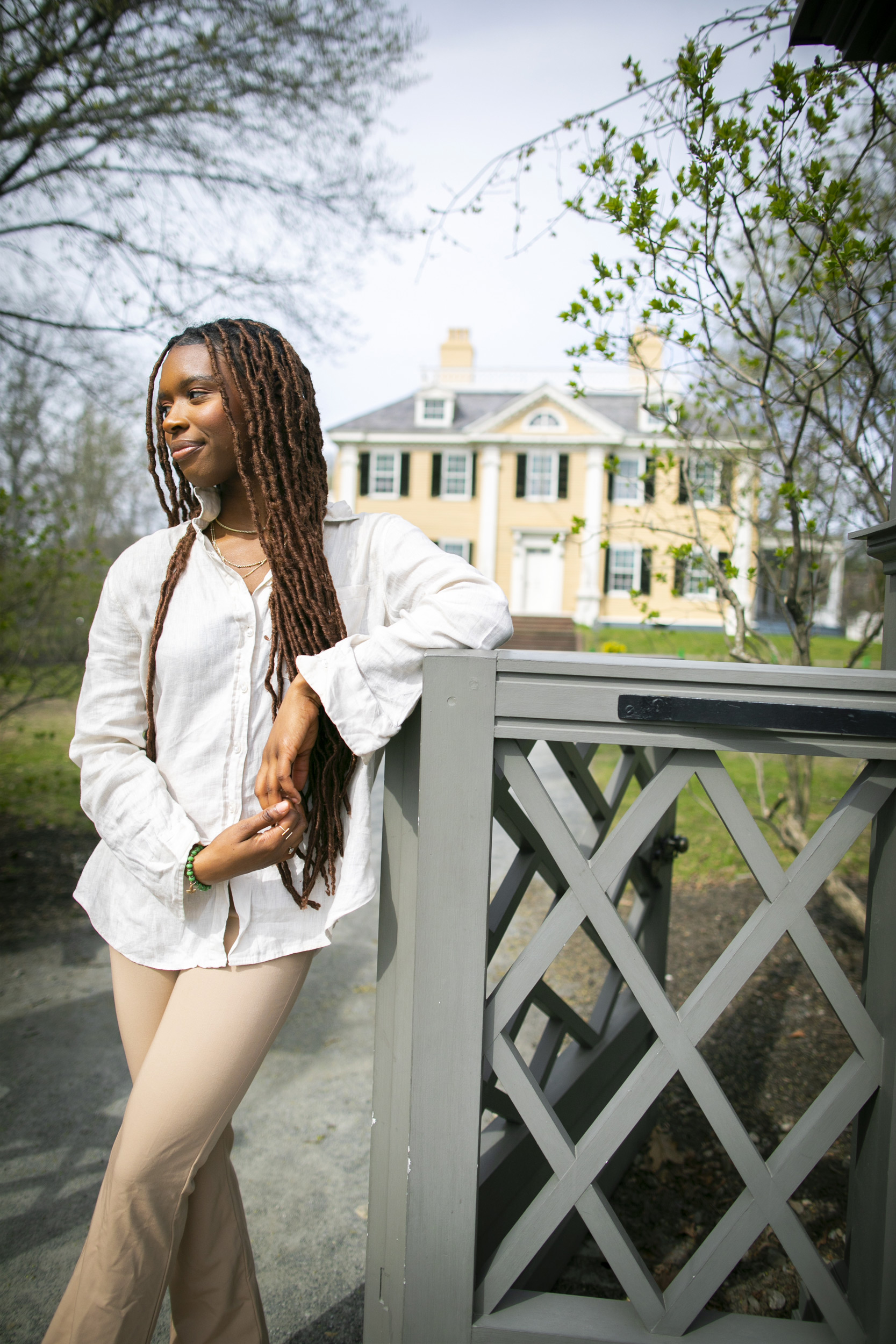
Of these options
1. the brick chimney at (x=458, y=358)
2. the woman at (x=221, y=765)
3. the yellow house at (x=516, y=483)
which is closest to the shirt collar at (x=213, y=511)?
the woman at (x=221, y=765)

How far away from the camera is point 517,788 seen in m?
1.39

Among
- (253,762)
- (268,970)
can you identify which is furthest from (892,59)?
(268,970)

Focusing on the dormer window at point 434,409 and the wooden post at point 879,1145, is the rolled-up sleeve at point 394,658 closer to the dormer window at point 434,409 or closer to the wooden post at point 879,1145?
the wooden post at point 879,1145

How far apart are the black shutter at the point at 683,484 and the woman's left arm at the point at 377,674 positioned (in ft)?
8.43

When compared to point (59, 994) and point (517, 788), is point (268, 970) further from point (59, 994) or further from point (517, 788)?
point (59, 994)

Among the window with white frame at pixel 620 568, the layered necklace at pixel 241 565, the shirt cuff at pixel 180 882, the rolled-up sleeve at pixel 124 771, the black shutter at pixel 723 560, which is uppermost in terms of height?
the window with white frame at pixel 620 568

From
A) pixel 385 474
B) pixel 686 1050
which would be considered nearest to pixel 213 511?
pixel 686 1050

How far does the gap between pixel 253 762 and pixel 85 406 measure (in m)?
5.70

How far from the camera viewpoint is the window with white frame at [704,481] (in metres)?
3.91

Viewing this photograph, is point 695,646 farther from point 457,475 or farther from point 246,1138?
point 457,475

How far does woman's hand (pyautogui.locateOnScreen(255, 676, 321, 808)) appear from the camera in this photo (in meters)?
1.39

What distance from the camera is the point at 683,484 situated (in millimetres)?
4109

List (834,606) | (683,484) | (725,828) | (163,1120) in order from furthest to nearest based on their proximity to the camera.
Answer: (834,606) → (725,828) → (683,484) → (163,1120)

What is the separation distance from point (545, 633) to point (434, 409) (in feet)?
27.6
